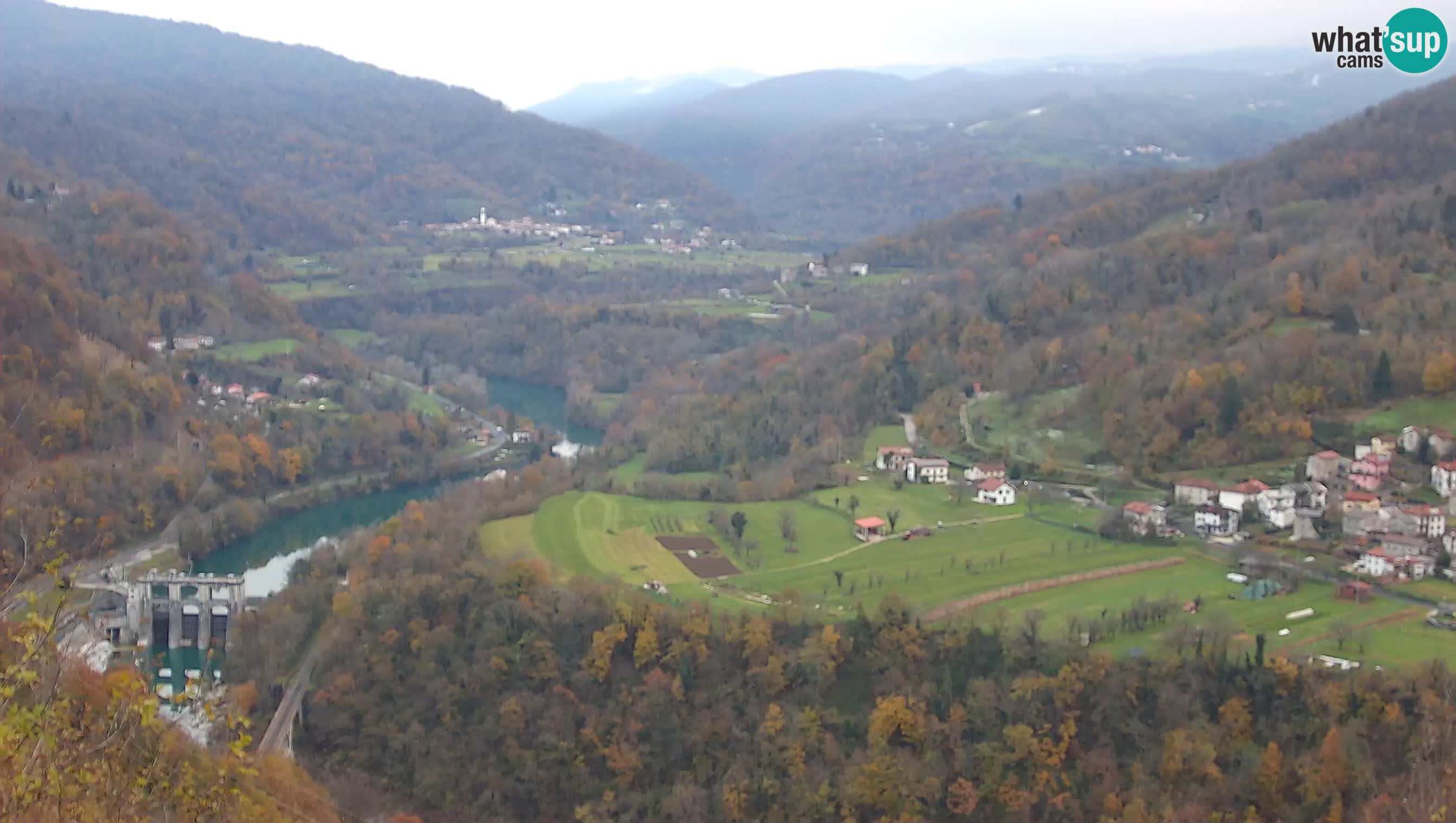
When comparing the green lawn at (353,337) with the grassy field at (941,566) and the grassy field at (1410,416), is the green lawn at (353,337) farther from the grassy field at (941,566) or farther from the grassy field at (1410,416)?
the grassy field at (1410,416)

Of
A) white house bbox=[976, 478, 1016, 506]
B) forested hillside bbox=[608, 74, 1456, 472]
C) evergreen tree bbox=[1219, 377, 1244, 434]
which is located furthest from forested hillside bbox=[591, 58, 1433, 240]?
white house bbox=[976, 478, 1016, 506]

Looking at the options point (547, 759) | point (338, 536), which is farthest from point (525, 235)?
point (547, 759)

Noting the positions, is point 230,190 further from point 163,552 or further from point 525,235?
point 163,552

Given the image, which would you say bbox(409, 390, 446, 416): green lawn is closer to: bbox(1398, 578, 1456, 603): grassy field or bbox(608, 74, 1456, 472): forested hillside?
bbox(608, 74, 1456, 472): forested hillside

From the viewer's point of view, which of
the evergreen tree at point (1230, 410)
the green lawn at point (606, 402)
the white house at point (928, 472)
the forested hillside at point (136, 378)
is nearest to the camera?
the evergreen tree at point (1230, 410)

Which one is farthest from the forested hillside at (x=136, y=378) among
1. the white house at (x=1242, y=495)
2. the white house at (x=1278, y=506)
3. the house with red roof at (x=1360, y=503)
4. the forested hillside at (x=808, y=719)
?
the house with red roof at (x=1360, y=503)

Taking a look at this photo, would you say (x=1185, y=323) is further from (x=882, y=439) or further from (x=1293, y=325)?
(x=882, y=439)
